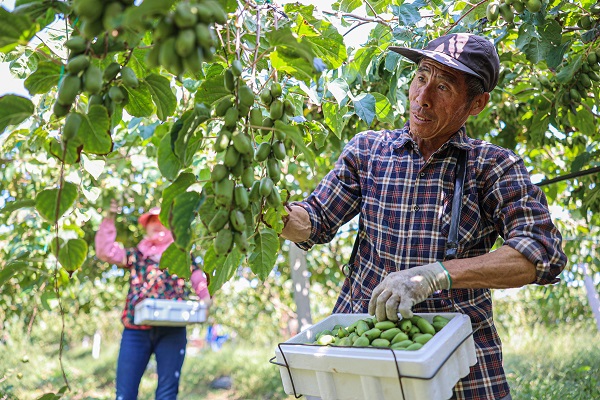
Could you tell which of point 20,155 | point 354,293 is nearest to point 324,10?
point 354,293

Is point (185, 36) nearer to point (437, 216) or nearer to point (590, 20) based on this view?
point (437, 216)

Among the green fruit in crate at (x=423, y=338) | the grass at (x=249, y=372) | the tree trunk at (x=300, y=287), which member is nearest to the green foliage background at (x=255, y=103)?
the green fruit in crate at (x=423, y=338)

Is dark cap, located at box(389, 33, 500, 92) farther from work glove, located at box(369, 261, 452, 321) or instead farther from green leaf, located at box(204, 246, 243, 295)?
green leaf, located at box(204, 246, 243, 295)

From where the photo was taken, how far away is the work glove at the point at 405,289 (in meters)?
1.37

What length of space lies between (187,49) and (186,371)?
7389 mm

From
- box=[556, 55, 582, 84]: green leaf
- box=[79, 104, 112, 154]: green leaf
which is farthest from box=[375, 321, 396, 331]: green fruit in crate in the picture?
box=[556, 55, 582, 84]: green leaf

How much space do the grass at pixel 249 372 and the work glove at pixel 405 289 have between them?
2134 millimetres

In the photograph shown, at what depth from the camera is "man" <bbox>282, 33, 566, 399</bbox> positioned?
4.86 ft

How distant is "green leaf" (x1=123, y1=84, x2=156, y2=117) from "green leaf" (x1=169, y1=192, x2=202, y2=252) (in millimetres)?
233

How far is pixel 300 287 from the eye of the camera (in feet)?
13.2

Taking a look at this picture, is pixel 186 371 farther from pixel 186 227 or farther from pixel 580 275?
pixel 186 227

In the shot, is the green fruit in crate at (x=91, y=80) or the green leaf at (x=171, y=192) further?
the green leaf at (x=171, y=192)

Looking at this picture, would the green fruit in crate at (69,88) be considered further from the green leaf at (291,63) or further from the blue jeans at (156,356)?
the blue jeans at (156,356)

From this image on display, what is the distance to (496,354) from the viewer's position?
1613mm
